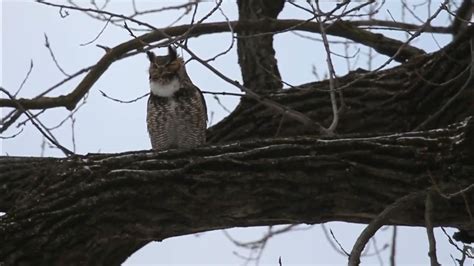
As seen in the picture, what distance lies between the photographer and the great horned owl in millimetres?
5430

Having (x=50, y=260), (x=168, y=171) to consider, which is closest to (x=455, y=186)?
(x=168, y=171)

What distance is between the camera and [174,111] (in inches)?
215

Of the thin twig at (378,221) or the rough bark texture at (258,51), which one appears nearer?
the thin twig at (378,221)

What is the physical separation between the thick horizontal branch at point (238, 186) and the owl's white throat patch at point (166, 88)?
1831 mm

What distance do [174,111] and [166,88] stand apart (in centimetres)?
19

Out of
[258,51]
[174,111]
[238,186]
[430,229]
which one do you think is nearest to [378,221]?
[430,229]

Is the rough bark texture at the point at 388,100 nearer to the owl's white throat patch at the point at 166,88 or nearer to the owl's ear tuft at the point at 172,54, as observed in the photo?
the owl's white throat patch at the point at 166,88

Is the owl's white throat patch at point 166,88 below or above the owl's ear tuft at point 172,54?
below

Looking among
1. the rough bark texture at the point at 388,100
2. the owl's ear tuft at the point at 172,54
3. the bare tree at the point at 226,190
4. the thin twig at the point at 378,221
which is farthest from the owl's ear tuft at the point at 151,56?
the thin twig at the point at 378,221

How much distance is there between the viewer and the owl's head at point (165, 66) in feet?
18.3

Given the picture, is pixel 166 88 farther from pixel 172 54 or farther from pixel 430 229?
pixel 430 229

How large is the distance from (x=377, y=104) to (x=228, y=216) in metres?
1.35

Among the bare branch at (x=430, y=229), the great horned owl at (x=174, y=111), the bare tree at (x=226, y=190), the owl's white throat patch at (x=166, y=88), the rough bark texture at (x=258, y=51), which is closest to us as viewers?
the bare branch at (x=430, y=229)

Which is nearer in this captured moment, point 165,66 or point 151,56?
point 165,66
